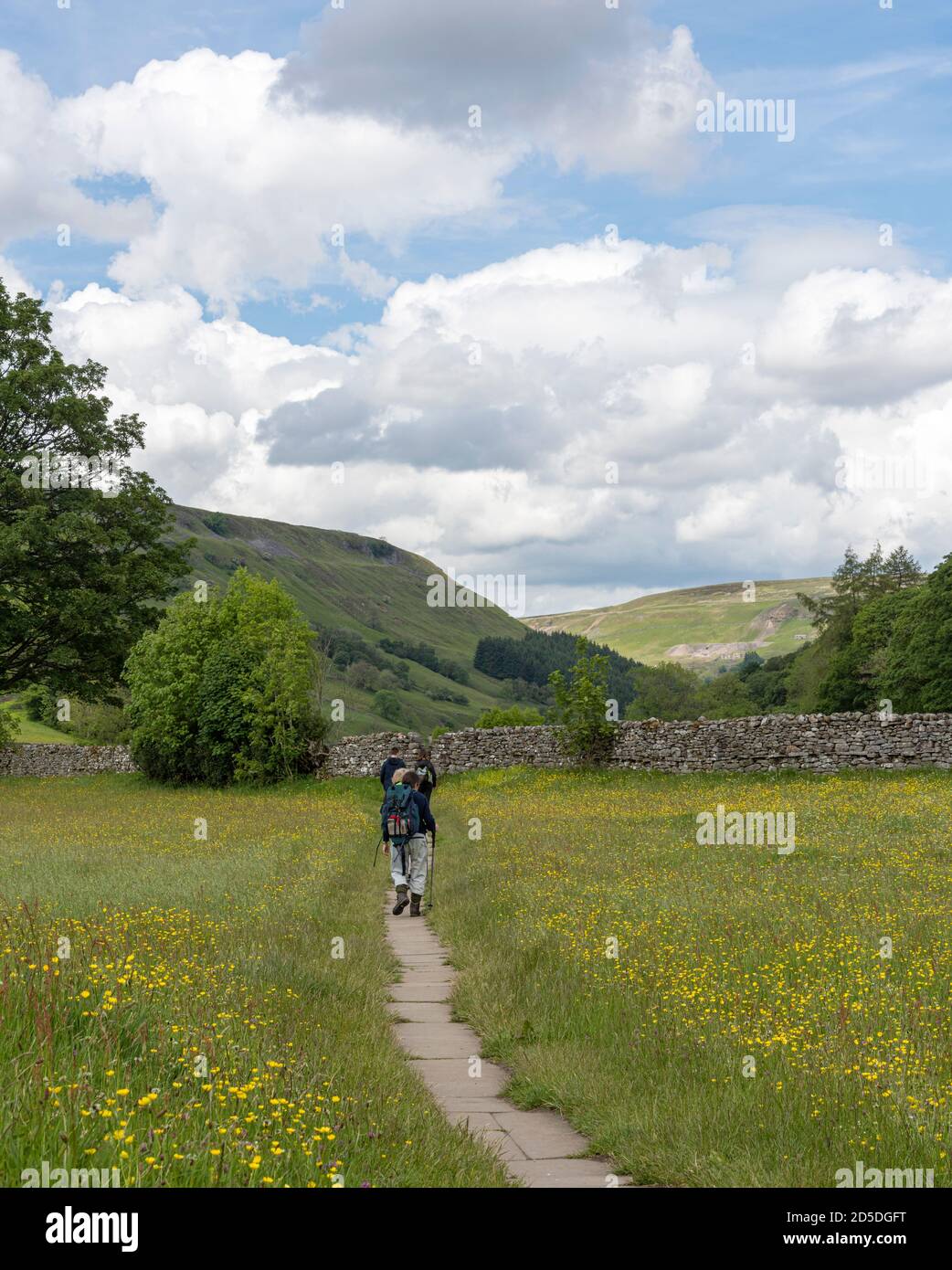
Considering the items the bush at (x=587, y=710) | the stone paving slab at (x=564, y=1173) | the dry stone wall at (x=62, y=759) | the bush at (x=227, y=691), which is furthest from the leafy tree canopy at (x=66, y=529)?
the stone paving slab at (x=564, y=1173)

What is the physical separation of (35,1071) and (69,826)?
21303 millimetres

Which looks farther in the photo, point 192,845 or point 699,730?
point 699,730

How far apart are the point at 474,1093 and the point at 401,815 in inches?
293

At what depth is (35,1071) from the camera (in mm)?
4590

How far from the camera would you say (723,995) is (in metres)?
8.07

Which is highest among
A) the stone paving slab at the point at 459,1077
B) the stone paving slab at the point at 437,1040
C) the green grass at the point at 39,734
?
the stone paving slab at the point at 459,1077

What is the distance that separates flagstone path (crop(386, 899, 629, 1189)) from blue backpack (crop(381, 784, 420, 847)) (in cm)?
318

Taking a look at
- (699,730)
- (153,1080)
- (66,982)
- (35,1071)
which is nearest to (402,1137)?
(153,1080)

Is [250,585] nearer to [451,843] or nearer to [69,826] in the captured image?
[69,826]

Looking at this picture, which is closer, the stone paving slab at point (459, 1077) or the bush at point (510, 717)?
the stone paving slab at point (459, 1077)

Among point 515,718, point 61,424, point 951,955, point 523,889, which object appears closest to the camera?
point 951,955

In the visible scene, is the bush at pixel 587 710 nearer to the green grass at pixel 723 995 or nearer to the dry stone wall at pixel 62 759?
the green grass at pixel 723 995

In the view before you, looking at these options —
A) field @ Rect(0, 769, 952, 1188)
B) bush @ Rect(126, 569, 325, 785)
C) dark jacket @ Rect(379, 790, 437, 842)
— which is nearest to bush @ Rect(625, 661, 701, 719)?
bush @ Rect(126, 569, 325, 785)

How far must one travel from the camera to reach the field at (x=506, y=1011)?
470cm
